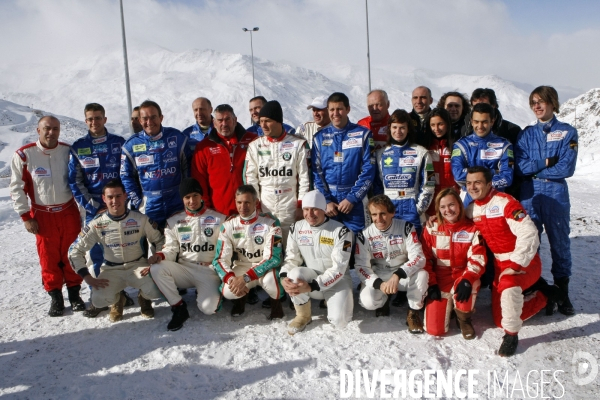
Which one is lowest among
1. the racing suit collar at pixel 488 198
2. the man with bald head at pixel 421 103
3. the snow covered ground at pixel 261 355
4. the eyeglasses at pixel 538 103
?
the snow covered ground at pixel 261 355

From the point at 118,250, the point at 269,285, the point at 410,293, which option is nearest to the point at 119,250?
the point at 118,250

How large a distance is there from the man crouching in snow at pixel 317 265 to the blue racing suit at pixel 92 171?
248cm

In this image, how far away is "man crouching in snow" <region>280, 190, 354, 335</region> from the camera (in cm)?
421

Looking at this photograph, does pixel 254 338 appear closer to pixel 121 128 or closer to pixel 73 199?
pixel 73 199

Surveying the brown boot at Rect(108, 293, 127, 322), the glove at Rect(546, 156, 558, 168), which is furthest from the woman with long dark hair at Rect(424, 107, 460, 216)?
the brown boot at Rect(108, 293, 127, 322)

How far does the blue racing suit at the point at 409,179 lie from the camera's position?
475 centimetres

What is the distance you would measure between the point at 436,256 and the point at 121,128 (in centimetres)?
4654

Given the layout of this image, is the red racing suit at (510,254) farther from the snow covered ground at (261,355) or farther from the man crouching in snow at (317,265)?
the man crouching in snow at (317,265)

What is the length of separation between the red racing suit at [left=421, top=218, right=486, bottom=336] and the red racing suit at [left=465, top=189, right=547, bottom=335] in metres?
0.17

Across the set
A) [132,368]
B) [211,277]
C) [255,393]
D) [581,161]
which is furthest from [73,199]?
[581,161]

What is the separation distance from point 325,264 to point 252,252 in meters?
0.87

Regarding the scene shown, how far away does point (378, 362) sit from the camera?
3598 mm

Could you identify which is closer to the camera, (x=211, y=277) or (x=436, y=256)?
(x=436, y=256)

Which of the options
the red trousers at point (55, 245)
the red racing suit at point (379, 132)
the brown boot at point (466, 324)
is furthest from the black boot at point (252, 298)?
the red racing suit at point (379, 132)
